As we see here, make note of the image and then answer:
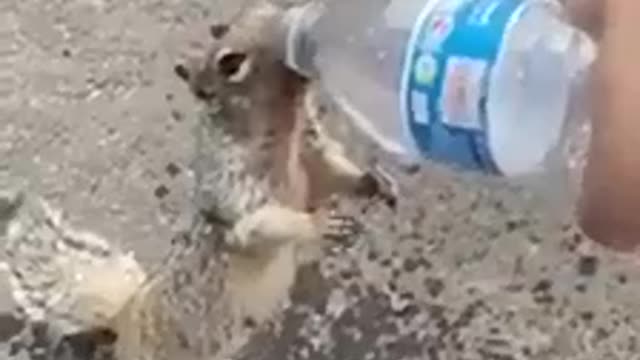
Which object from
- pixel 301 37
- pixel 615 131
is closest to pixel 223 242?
pixel 301 37

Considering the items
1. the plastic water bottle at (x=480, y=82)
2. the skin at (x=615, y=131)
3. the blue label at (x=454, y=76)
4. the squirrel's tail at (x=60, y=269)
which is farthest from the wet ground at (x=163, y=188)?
the skin at (x=615, y=131)

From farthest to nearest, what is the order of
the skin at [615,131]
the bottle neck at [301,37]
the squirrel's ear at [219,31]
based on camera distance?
the squirrel's ear at [219,31], the bottle neck at [301,37], the skin at [615,131]

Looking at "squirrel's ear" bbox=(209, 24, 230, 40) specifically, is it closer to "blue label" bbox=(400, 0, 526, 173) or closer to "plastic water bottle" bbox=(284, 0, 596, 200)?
"plastic water bottle" bbox=(284, 0, 596, 200)

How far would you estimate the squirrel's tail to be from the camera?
1381 mm

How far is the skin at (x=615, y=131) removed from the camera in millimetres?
669

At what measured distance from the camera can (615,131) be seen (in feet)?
2.21

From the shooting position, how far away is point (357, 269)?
1443 millimetres

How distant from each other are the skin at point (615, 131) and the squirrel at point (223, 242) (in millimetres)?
606

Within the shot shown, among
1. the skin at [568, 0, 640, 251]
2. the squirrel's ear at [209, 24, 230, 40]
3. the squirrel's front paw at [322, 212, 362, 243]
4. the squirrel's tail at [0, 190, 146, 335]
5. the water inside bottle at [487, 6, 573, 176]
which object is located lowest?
the squirrel's front paw at [322, 212, 362, 243]

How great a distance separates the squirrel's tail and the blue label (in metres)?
0.59

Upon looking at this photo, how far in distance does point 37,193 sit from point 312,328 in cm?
29

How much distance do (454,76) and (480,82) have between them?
0.01 metres

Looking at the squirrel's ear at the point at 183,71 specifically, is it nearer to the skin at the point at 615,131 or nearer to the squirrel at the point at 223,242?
the squirrel at the point at 223,242

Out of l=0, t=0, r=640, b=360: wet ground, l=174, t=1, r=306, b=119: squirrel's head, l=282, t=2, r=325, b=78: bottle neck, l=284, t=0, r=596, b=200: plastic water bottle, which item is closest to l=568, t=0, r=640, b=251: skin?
l=284, t=0, r=596, b=200: plastic water bottle
